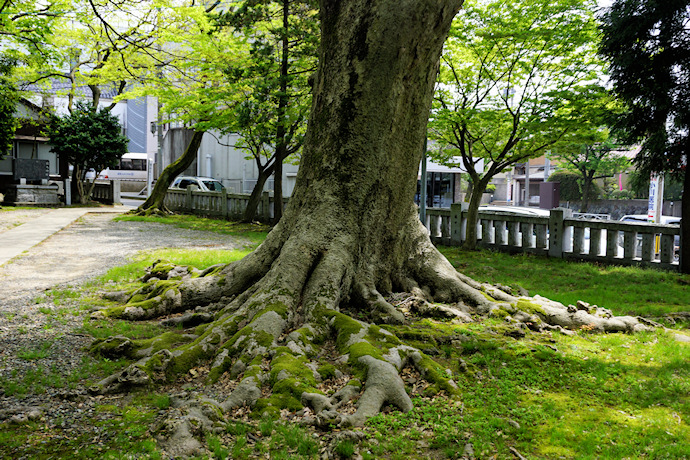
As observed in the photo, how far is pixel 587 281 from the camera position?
9891mm

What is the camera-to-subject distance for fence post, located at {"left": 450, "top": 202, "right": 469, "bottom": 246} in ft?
46.8

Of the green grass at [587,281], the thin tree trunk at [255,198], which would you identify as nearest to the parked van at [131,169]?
the thin tree trunk at [255,198]

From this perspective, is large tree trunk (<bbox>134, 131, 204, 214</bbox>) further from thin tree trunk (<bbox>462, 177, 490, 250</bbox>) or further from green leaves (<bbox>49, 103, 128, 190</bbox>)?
thin tree trunk (<bbox>462, 177, 490, 250</bbox>)

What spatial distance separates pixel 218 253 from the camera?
11.5 meters

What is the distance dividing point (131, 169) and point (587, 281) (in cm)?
4307

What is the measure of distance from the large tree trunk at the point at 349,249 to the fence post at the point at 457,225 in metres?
7.24

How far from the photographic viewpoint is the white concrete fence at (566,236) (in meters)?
11.2

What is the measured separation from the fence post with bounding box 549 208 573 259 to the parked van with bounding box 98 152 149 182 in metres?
39.9

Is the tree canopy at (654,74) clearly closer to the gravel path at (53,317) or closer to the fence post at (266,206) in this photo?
the gravel path at (53,317)

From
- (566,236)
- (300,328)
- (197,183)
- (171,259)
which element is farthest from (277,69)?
(197,183)

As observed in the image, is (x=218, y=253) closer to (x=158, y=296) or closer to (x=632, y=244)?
(x=158, y=296)

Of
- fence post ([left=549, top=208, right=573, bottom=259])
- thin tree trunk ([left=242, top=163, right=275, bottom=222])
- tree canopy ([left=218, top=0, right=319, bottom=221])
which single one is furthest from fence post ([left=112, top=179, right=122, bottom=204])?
fence post ([left=549, top=208, right=573, bottom=259])

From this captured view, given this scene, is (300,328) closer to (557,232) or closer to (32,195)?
(557,232)

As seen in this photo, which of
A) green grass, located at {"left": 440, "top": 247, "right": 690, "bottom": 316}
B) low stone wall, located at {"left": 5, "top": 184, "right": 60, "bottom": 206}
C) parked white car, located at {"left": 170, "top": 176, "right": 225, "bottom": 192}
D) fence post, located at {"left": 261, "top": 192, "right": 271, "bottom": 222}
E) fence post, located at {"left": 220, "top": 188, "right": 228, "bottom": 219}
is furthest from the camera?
parked white car, located at {"left": 170, "top": 176, "right": 225, "bottom": 192}
